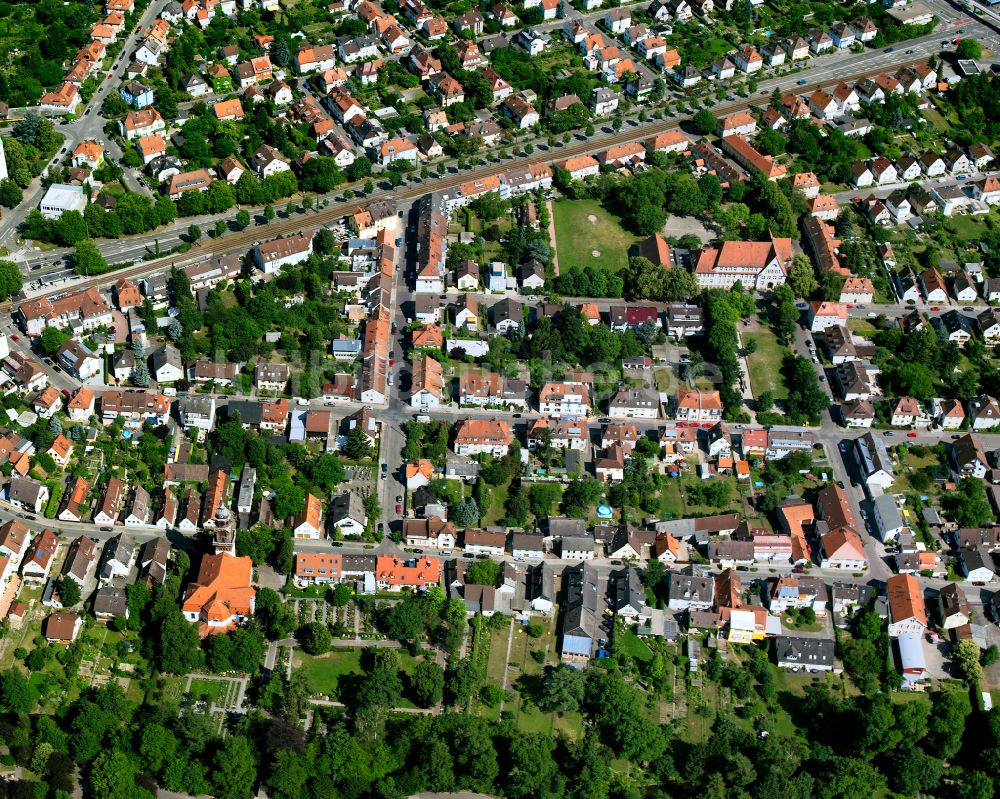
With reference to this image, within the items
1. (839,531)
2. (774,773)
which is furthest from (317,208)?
(774,773)

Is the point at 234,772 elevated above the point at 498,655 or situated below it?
above

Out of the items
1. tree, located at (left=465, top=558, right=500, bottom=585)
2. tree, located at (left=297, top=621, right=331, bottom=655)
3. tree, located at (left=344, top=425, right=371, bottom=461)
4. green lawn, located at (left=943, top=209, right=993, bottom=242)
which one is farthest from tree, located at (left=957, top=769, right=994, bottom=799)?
green lawn, located at (left=943, top=209, right=993, bottom=242)

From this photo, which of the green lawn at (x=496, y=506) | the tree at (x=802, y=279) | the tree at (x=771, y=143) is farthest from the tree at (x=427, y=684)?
the tree at (x=771, y=143)

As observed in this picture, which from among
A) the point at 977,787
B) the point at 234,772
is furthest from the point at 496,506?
the point at 977,787

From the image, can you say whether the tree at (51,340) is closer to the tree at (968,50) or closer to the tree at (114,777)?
the tree at (114,777)

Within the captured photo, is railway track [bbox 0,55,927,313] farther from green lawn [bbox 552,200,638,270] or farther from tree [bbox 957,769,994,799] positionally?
tree [bbox 957,769,994,799]

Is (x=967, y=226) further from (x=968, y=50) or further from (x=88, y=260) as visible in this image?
(x=88, y=260)

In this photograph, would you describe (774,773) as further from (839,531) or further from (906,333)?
(906,333)
